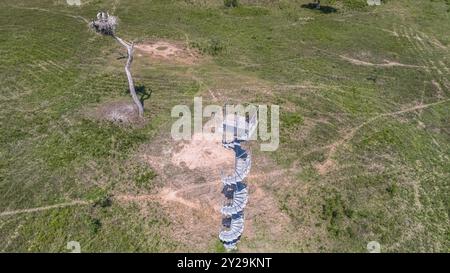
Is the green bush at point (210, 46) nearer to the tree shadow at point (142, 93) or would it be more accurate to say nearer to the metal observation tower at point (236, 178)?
the tree shadow at point (142, 93)

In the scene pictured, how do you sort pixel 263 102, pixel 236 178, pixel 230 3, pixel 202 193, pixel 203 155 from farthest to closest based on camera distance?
pixel 230 3
pixel 263 102
pixel 203 155
pixel 202 193
pixel 236 178

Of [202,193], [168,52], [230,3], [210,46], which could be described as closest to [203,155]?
[202,193]

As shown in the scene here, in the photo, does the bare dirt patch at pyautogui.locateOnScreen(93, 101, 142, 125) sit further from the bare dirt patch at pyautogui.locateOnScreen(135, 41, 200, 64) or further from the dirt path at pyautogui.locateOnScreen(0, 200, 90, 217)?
the bare dirt patch at pyautogui.locateOnScreen(135, 41, 200, 64)

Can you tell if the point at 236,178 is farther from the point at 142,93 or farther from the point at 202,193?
the point at 142,93

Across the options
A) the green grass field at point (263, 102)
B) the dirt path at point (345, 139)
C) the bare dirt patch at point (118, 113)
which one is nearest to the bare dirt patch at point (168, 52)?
the green grass field at point (263, 102)

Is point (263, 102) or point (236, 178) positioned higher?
point (236, 178)

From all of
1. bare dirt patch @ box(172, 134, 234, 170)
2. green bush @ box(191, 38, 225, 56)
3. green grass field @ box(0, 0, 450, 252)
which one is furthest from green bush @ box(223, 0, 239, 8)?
bare dirt patch @ box(172, 134, 234, 170)
